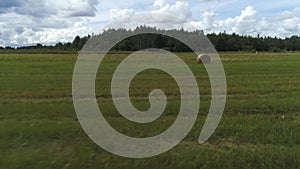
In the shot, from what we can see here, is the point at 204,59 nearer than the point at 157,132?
No

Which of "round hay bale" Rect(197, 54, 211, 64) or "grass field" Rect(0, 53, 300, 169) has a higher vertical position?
"round hay bale" Rect(197, 54, 211, 64)

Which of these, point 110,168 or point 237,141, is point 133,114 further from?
point 110,168

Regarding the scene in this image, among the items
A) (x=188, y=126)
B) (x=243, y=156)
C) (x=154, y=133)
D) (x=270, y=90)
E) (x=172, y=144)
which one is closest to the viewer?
(x=243, y=156)

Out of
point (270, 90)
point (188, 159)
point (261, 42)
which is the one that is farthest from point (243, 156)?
point (261, 42)

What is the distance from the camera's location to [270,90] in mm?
16578

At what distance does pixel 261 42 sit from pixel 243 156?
436 feet

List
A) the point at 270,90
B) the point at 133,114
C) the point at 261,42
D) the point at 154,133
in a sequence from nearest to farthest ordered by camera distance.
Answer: the point at 154,133, the point at 133,114, the point at 270,90, the point at 261,42

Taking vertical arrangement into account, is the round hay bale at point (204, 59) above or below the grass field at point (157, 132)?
above

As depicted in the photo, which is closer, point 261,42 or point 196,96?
point 196,96

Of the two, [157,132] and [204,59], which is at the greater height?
[204,59]

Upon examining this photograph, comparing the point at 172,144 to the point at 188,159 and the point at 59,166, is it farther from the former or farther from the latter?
the point at 59,166

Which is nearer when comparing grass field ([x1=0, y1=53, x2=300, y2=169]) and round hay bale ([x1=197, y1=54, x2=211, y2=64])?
grass field ([x1=0, y1=53, x2=300, y2=169])

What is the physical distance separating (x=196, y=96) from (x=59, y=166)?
30.1 feet

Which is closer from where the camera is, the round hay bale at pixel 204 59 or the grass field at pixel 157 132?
the grass field at pixel 157 132
